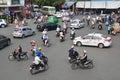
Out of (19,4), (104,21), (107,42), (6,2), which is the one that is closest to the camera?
(107,42)

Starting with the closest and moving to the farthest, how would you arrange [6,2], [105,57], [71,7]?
[105,57]
[6,2]
[71,7]

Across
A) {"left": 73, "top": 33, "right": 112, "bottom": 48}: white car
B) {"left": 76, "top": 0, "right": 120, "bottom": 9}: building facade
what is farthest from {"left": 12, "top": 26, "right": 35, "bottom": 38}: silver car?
{"left": 76, "top": 0, "right": 120, "bottom": 9}: building facade

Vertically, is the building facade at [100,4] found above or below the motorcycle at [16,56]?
above

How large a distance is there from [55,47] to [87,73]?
9490 millimetres

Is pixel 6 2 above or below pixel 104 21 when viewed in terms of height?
above

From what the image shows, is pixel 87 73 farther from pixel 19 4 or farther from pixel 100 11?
pixel 100 11

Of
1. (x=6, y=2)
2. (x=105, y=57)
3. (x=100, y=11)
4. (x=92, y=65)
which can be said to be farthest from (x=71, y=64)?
(x=100, y=11)

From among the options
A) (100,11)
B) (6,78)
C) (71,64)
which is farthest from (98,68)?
(100,11)

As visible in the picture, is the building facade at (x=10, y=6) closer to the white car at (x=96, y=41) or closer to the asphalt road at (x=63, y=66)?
the white car at (x=96, y=41)

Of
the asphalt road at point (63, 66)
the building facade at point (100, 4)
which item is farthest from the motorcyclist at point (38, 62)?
the building facade at point (100, 4)

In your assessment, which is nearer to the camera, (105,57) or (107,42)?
(105,57)

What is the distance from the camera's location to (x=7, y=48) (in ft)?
87.7

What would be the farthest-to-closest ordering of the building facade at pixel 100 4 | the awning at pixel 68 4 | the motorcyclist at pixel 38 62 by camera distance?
the awning at pixel 68 4 → the building facade at pixel 100 4 → the motorcyclist at pixel 38 62

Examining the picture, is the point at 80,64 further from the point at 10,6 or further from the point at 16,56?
the point at 10,6
